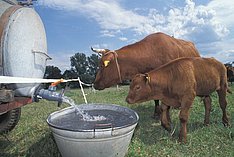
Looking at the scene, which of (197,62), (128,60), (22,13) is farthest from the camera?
(128,60)

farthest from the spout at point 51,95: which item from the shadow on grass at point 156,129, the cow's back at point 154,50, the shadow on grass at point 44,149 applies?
the cow's back at point 154,50

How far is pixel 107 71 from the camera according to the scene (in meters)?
6.14

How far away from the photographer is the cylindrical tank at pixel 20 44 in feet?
13.3

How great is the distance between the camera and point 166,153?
434cm

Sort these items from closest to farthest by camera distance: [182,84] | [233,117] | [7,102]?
[7,102] → [182,84] → [233,117]

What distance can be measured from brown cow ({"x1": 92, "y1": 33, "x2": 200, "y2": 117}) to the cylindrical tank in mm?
1728

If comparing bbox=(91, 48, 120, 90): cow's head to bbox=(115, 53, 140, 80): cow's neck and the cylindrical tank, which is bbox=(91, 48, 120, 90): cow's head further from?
the cylindrical tank

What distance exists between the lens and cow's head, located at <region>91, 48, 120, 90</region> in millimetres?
6079

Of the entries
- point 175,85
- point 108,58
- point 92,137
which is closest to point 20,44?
point 92,137

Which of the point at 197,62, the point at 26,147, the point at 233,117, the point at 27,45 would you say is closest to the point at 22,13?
the point at 27,45

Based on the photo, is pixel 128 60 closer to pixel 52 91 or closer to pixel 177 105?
pixel 177 105

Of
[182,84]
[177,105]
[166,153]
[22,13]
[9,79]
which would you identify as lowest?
[166,153]

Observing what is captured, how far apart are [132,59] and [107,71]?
0.67 metres

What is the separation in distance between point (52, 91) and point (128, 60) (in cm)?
261
